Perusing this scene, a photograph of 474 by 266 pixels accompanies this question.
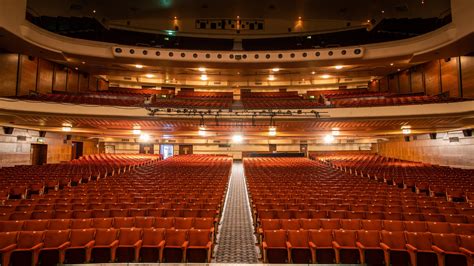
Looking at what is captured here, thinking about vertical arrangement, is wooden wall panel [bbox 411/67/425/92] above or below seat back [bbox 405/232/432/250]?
above

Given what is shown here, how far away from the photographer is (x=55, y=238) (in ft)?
11.9

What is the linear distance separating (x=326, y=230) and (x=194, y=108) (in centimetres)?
779

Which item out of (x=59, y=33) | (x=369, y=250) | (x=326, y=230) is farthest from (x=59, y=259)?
(x=59, y=33)

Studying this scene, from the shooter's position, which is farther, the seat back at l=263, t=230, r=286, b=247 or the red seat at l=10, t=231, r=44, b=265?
the seat back at l=263, t=230, r=286, b=247

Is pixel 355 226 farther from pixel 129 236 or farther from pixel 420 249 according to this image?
pixel 129 236

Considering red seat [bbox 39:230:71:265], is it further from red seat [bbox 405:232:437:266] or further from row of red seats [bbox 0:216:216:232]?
red seat [bbox 405:232:437:266]

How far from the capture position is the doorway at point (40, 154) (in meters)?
13.6

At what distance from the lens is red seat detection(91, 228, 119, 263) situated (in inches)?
140

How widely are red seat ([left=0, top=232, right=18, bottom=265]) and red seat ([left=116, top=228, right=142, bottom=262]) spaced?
4.08 ft

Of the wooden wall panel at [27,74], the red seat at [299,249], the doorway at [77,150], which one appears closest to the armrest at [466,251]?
the red seat at [299,249]

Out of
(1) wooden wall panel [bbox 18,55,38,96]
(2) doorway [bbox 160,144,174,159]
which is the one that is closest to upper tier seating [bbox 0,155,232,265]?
(1) wooden wall panel [bbox 18,55,38,96]

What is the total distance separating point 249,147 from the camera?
2062cm

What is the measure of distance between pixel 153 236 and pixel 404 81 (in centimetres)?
1598

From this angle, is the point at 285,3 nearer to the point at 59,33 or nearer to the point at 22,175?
the point at 59,33
